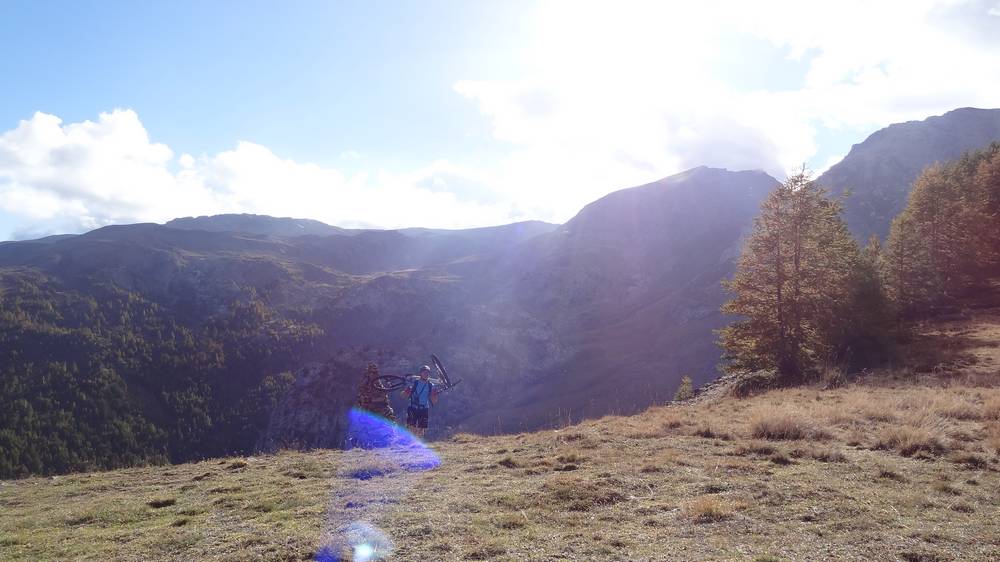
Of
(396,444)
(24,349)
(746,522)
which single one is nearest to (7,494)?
(396,444)

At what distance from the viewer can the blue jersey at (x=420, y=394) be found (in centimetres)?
1650

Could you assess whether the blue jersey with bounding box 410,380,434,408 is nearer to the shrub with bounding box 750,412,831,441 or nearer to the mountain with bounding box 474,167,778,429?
the shrub with bounding box 750,412,831,441

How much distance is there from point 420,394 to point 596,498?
917 cm

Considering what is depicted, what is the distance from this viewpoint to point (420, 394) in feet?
54.4

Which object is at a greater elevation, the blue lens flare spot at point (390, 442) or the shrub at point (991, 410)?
the shrub at point (991, 410)

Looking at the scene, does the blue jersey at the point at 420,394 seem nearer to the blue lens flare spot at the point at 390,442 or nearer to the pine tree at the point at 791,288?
the blue lens flare spot at the point at 390,442

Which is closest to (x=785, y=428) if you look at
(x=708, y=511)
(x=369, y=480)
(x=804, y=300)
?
(x=708, y=511)

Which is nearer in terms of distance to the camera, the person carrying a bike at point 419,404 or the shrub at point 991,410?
the shrub at point 991,410

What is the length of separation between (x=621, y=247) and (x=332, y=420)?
89.1 metres

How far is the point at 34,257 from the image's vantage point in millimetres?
167625

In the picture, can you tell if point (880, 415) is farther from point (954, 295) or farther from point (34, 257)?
point (34, 257)

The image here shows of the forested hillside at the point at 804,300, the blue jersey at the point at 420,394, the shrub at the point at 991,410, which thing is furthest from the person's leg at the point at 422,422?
the forested hillside at the point at 804,300

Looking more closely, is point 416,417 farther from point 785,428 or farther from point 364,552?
point 364,552

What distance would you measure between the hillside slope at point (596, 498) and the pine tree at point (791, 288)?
10318mm
